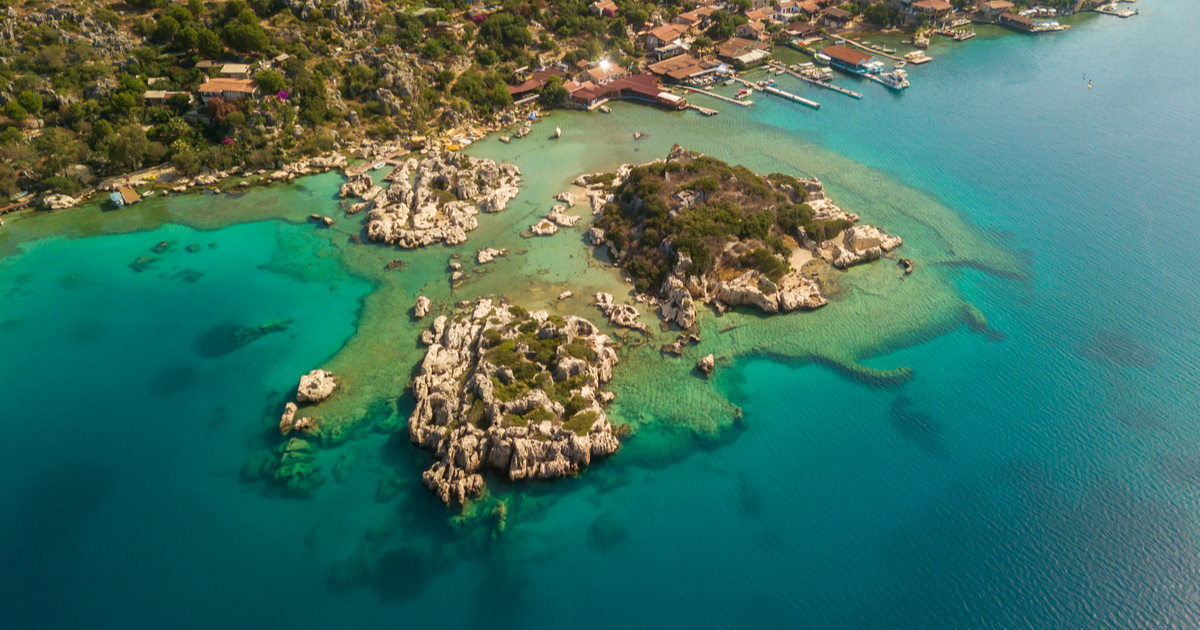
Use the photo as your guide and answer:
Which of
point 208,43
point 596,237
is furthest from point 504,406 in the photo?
point 208,43

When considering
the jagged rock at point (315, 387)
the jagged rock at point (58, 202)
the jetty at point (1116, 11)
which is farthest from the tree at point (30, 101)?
the jetty at point (1116, 11)

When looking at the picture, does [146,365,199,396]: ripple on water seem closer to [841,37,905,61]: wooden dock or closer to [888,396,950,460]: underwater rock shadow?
[888,396,950,460]: underwater rock shadow

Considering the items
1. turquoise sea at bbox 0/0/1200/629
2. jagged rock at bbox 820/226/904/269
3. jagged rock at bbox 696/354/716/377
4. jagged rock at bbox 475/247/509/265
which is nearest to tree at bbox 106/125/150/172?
turquoise sea at bbox 0/0/1200/629

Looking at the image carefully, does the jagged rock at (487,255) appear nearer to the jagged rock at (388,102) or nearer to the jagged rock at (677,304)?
the jagged rock at (677,304)

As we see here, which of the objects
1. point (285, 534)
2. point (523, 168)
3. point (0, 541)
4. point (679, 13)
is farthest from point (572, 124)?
point (0, 541)

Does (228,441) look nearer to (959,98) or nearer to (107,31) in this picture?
(107,31)
